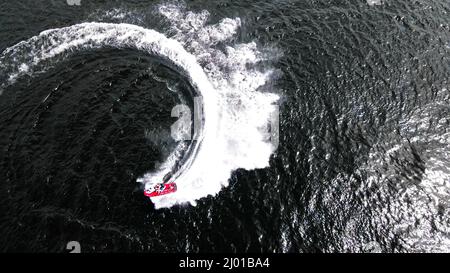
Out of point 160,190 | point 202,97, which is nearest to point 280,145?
point 202,97

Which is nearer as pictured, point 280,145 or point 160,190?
point 160,190

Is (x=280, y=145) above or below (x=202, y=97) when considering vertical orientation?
below

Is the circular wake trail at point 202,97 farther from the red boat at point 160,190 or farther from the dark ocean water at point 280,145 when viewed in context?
the dark ocean water at point 280,145

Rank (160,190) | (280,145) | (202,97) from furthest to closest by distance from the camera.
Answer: (202,97) < (280,145) < (160,190)

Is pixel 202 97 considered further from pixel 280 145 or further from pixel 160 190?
pixel 160 190

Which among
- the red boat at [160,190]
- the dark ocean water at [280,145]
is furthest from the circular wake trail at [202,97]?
the dark ocean water at [280,145]

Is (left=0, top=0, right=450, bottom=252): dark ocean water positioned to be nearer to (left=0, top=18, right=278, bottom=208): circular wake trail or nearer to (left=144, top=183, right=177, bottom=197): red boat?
(left=144, top=183, right=177, bottom=197): red boat

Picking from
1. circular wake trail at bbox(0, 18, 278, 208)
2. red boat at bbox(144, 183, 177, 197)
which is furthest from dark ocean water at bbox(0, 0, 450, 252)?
circular wake trail at bbox(0, 18, 278, 208)

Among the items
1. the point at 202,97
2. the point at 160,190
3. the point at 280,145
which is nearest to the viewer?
the point at 160,190

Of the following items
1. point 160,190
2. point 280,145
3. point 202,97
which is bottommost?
point 160,190

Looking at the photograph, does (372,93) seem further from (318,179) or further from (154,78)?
(154,78)
